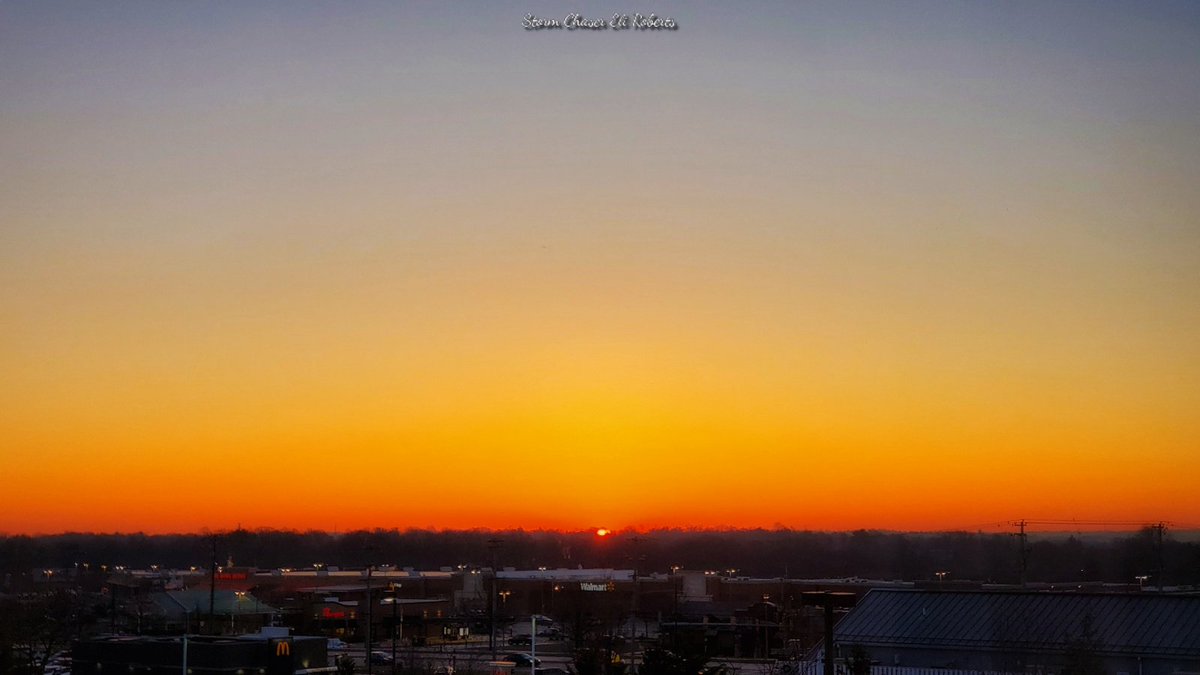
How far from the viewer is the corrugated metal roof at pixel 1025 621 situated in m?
37.3

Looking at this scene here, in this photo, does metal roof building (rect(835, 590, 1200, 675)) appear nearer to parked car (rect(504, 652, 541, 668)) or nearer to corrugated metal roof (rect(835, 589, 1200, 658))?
corrugated metal roof (rect(835, 589, 1200, 658))

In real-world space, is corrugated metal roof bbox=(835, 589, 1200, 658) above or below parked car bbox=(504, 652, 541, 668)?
above

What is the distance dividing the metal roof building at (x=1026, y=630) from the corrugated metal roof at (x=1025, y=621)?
31mm

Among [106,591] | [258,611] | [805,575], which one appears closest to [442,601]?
[258,611]

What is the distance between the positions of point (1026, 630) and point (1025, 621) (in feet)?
2.08

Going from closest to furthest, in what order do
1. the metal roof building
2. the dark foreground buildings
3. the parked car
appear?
the dark foreground buildings
the metal roof building
the parked car

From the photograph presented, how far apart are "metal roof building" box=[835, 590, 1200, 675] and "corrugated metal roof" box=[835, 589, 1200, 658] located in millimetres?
31

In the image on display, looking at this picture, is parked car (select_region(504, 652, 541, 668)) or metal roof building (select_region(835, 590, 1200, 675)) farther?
parked car (select_region(504, 652, 541, 668))

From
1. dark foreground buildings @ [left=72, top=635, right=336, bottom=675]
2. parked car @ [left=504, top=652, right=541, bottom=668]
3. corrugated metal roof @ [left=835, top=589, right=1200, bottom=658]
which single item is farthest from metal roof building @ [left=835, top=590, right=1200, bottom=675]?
parked car @ [left=504, top=652, right=541, bottom=668]

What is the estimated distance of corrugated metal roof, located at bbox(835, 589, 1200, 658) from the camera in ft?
122

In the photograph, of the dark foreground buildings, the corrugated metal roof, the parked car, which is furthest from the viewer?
the parked car

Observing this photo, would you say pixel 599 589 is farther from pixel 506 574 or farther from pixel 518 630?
pixel 506 574

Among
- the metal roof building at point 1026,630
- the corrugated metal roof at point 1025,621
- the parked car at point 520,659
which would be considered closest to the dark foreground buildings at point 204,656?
the metal roof building at point 1026,630

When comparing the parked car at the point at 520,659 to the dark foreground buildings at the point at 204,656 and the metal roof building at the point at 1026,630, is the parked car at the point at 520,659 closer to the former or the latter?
the metal roof building at the point at 1026,630
